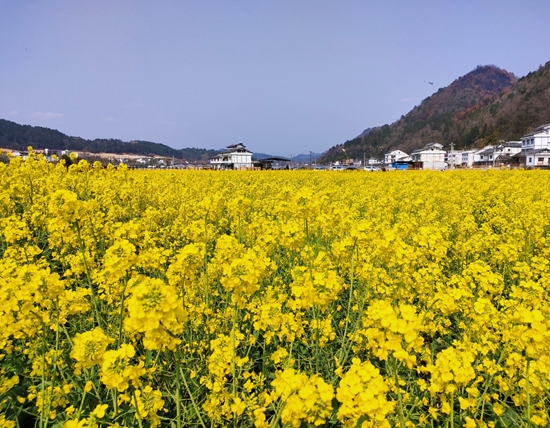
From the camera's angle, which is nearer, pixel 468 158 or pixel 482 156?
pixel 482 156

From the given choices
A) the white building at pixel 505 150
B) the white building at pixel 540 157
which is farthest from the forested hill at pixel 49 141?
the white building at pixel 540 157

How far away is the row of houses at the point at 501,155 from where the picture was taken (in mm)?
53844

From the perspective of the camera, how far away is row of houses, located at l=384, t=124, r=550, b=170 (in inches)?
2120

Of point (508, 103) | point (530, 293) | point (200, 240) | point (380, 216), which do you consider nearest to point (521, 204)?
point (380, 216)

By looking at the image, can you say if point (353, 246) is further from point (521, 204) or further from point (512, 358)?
point (521, 204)

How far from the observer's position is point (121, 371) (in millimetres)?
1646

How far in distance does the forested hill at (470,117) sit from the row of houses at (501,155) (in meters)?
9.28

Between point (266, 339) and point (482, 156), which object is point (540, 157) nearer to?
point (482, 156)

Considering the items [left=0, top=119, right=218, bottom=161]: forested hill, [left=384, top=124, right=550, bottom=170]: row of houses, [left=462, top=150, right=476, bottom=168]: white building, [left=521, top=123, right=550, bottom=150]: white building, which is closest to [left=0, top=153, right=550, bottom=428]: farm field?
[left=384, top=124, right=550, bottom=170]: row of houses

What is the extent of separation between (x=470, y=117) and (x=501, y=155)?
129 ft

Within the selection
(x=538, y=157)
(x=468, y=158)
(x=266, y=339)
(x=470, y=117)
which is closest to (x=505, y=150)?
(x=468, y=158)

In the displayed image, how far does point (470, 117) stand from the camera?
98.8 m

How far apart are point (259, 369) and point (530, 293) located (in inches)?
96.3

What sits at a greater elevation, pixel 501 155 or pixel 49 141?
pixel 49 141
